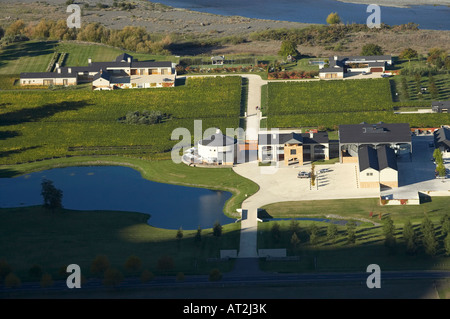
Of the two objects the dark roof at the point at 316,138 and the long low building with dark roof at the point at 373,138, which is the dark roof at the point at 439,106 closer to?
the long low building with dark roof at the point at 373,138

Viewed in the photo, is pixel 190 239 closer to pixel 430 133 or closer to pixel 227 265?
pixel 227 265

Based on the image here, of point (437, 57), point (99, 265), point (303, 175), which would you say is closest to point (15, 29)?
point (437, 57)

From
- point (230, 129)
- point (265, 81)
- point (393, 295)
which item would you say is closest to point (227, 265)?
point (393, 295)

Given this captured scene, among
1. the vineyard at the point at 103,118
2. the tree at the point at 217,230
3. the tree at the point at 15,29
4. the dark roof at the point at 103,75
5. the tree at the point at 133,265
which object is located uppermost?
the tree at the point at 15,29

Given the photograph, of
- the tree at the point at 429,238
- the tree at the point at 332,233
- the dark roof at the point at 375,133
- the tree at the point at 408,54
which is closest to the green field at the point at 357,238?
the tree at the point at 332,233

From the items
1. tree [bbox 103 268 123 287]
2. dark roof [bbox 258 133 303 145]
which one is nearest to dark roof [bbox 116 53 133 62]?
dark roof [bbox 258 133 303 145]

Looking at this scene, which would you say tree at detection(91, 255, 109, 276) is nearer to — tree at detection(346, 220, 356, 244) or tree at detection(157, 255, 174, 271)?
tree at detection(157, 255, 174, 271)
